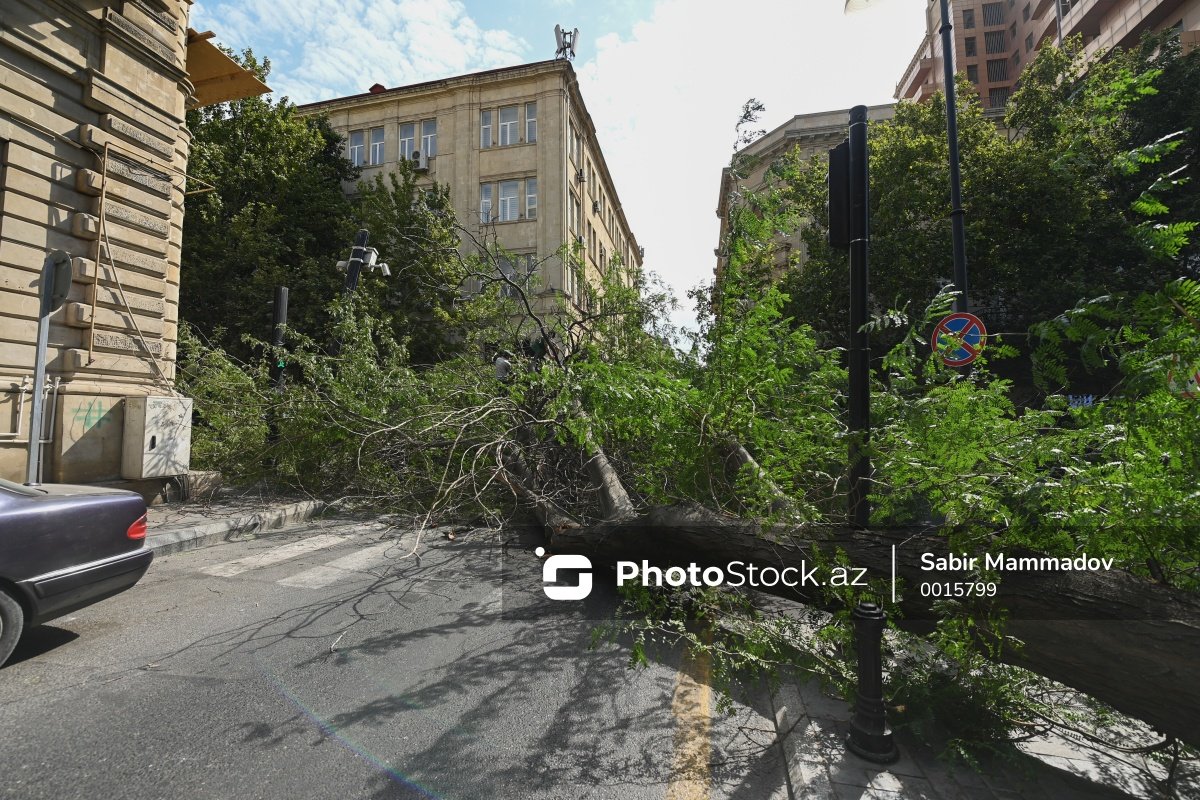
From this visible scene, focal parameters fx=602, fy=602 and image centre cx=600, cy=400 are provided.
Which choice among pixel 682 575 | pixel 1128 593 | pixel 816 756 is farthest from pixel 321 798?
pixel 1128 593

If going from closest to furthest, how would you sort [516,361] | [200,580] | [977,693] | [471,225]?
[977,693], [200,580], [516,361], [471,225]

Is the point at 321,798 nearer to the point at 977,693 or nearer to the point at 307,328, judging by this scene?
the point at 977,693

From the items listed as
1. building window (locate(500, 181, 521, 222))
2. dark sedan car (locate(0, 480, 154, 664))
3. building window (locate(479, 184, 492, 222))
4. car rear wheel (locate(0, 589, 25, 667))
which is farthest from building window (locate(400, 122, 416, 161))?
car rear wheel (locate(0, 589, 25, 667))

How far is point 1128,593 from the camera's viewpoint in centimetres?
236

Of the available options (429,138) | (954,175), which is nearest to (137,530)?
(954,175)

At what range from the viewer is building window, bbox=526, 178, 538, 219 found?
26.3 meters

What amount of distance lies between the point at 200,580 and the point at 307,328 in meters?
17.5

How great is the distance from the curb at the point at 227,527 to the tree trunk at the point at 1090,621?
6.09 metres

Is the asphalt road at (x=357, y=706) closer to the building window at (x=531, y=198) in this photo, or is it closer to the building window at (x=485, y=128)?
the building window at (x=531, y=198)

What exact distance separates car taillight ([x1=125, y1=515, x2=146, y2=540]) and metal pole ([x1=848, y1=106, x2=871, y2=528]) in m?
4.79

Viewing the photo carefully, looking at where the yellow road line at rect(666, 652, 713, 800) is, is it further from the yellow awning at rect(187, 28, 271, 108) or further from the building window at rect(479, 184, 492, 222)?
the building window at rect(479, 184, 492, 222)

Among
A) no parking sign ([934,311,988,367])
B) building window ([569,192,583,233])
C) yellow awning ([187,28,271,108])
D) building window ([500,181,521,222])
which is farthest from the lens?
building window ([569,192,583,233])

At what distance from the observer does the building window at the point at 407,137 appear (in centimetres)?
2777

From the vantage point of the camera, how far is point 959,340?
3389mm
